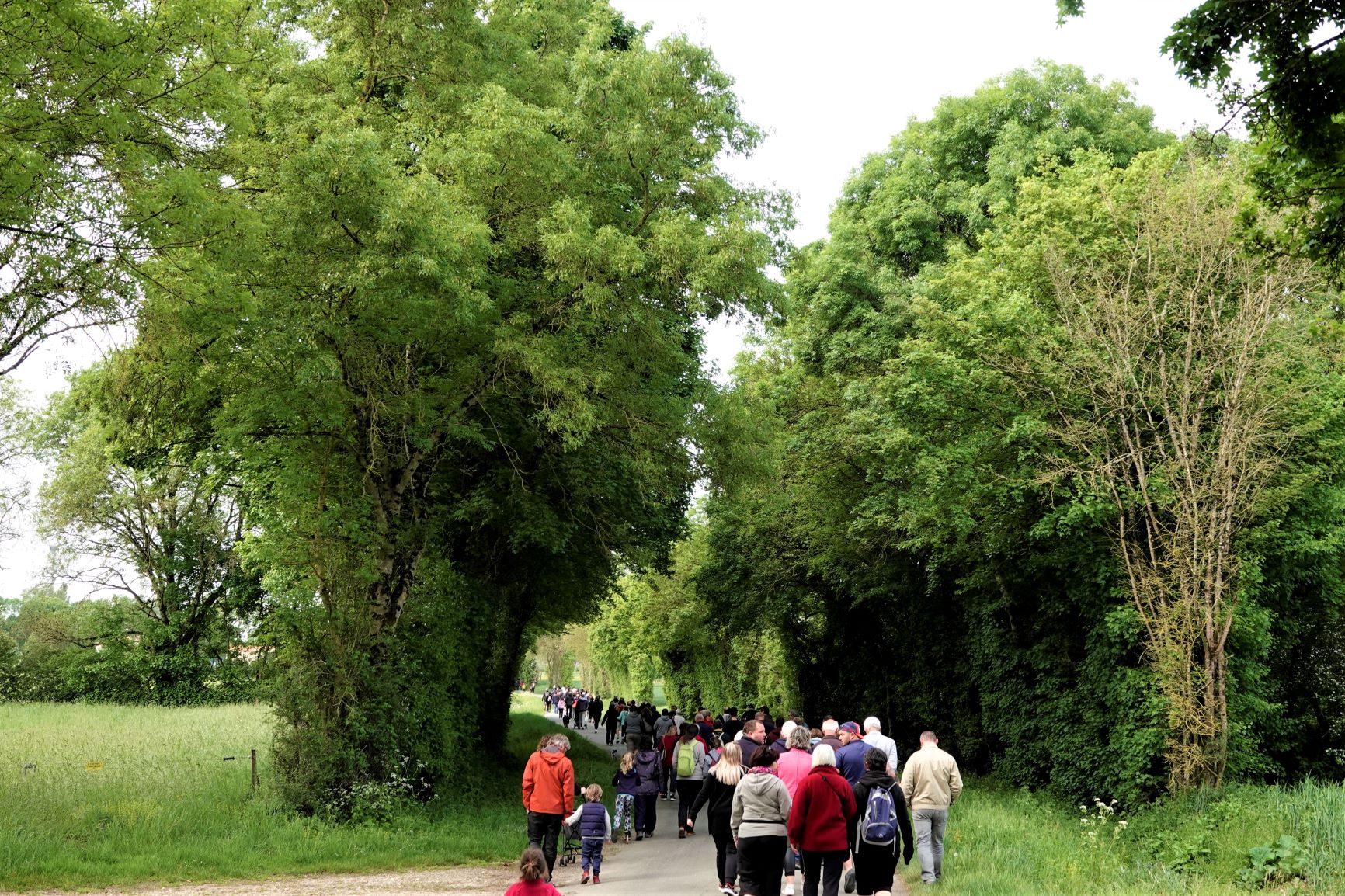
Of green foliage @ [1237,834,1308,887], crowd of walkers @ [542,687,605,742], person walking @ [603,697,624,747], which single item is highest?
green foliage @ [1237,834,1308,887]

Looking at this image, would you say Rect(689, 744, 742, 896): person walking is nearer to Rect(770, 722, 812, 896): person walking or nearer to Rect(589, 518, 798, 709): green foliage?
Rect(770, 722, 812, 896): person walking

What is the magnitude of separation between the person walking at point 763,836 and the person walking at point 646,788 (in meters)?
6.97

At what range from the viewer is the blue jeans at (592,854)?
38.3ft

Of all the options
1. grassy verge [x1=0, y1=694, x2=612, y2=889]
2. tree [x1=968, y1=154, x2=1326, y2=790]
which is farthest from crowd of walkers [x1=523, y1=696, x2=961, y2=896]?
tree [x1=968, y1=154, x2=1326, y2=790]

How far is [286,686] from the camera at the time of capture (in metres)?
14.1

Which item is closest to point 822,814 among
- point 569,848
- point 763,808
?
point 763,808

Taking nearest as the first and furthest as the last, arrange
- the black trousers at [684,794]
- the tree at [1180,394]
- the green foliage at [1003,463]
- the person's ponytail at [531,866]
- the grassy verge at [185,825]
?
1. the person's ponytail at [531,866]
2. the grassy verge at [185,825]
3. the tree at [1180,394]
4. the green foliage at [1003,463]
5. the black trousers at [684,794]

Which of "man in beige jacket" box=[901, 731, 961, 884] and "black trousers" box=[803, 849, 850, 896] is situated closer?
"black trousers" box=[803, 849, 850, 896]

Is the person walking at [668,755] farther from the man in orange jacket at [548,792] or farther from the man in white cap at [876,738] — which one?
the man in white cap at [876,738]

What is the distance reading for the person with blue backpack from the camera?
8.62m

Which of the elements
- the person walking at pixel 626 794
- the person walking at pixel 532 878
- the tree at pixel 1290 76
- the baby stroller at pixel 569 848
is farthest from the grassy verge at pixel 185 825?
the tree at pixel 1290 76

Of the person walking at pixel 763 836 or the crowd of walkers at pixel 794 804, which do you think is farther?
the person walking at pixel 763 836

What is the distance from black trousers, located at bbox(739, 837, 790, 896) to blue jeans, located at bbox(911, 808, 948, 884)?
2672mm

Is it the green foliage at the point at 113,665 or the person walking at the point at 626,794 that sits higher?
the green foliage at the point at 113,665
